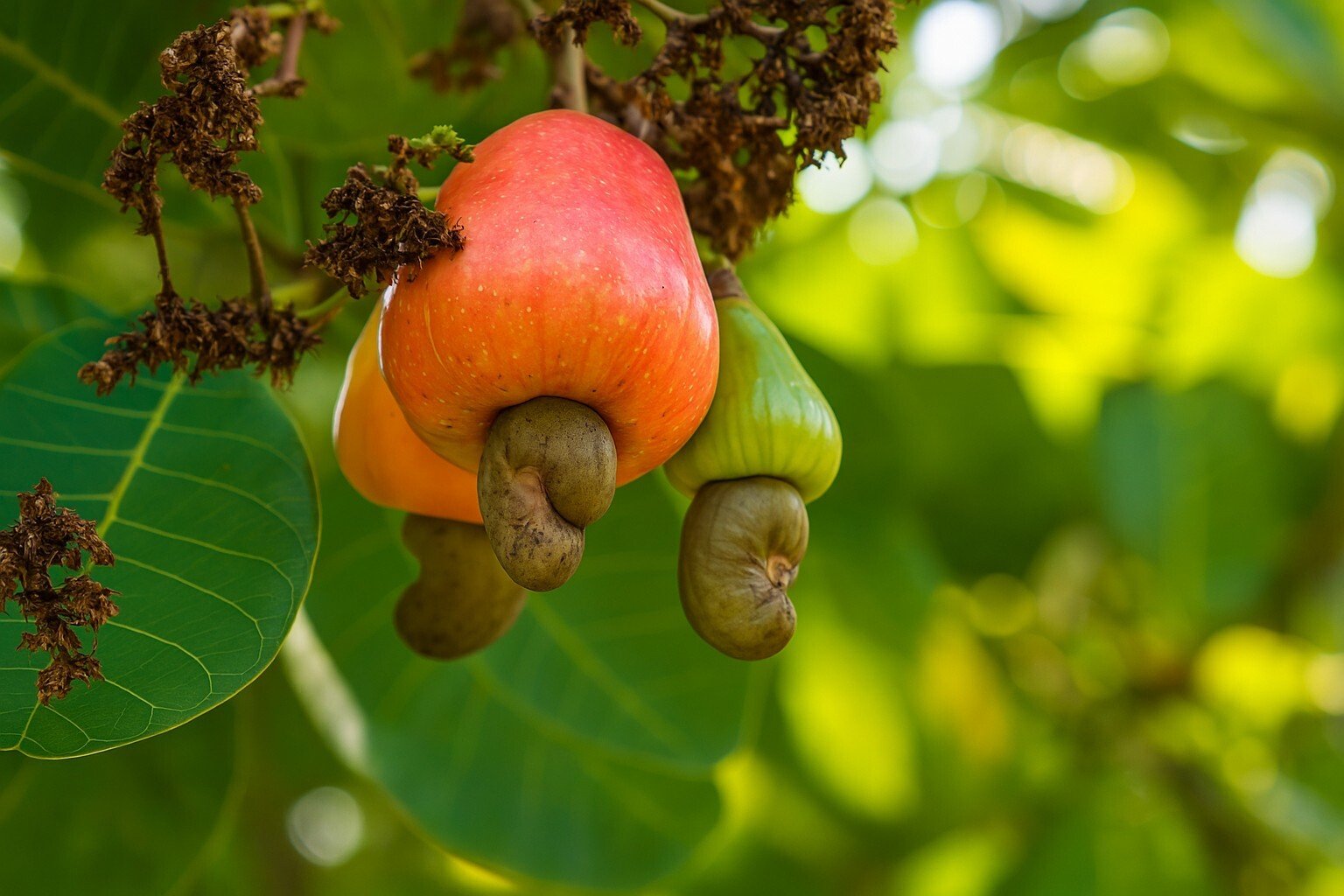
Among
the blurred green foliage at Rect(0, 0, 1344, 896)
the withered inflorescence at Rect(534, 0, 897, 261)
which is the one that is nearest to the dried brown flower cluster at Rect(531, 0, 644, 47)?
the withered inflorescence at Rect(534, 0, 897, 261)

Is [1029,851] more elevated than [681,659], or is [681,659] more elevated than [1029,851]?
[681,659]

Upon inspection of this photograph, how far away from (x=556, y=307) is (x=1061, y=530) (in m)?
1.95

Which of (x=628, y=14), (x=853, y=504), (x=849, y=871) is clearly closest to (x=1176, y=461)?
(x=853, y=504)

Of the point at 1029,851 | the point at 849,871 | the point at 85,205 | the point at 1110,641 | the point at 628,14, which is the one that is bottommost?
the point at 849,871

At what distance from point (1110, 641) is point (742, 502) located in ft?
6.19

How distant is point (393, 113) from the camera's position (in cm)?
148


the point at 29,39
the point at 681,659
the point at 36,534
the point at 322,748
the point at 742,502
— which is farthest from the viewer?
the point at 322,748

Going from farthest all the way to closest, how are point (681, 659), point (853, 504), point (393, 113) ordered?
point (853, 504), point (681, 659), point (393, 113)

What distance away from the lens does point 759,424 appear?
37.8 inches

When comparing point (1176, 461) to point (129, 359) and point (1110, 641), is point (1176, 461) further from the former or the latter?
point (129, 359)

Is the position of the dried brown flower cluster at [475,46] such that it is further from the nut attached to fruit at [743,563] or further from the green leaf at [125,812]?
the green leaf at [125,812]

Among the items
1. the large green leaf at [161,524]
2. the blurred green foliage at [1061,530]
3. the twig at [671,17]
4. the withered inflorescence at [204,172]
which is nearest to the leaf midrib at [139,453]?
the large green leaf at [161,524]

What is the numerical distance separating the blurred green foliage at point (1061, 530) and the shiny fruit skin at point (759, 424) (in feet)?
3.69

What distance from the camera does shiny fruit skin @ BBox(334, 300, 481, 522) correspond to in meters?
1.06
